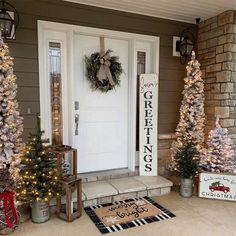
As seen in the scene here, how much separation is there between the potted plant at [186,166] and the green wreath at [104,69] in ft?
4.42

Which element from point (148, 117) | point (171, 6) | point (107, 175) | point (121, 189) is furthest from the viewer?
point (148, 117)

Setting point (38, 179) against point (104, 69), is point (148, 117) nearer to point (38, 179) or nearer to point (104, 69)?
point (104, 69)

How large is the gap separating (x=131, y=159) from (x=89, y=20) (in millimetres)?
2043

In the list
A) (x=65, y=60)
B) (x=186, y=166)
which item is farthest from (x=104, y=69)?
(x=186, y=166)

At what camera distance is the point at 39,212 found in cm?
240

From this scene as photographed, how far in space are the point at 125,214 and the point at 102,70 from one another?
1852 mm

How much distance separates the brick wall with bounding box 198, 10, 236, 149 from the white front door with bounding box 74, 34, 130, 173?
125 centimetres

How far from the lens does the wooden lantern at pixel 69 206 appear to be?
240 cm

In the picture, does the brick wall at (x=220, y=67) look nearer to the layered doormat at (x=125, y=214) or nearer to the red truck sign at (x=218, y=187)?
the red truck sign at (x=218, y=187)

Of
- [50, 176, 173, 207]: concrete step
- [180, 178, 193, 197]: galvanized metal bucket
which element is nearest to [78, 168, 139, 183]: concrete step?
[50, 176, 173, 207]: concrete step

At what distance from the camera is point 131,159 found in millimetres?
3469

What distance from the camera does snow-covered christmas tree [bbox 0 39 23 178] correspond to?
87.6 inches

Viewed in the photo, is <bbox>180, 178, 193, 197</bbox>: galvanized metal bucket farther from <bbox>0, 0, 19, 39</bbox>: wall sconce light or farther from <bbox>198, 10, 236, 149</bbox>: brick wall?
<bbox>0, 0, 19, 39</bbox>: wall sconce light

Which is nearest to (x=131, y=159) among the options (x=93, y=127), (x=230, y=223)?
(x=93, y=127)
